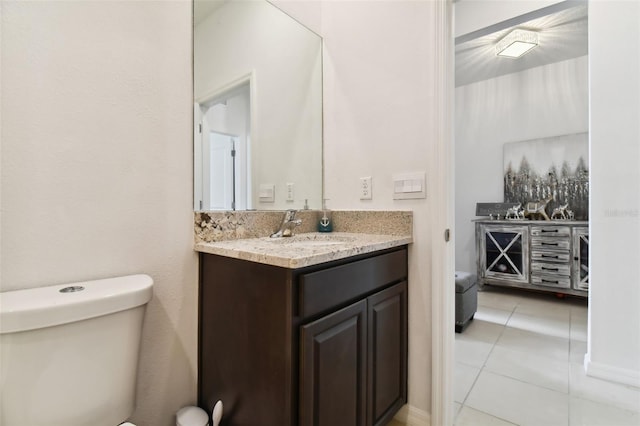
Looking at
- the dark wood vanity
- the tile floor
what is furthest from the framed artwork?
the dark wood vanity

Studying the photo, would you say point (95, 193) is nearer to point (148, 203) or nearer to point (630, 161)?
point (148, 203)

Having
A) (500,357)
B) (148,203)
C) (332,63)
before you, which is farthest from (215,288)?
(500,357)

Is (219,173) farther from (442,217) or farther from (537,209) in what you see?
(537,209)

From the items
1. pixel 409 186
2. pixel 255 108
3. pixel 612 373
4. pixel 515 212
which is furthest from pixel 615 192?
pixel 255 108

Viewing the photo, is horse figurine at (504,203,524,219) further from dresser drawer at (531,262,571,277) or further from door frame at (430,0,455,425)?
door frame at (430,0,455,425)

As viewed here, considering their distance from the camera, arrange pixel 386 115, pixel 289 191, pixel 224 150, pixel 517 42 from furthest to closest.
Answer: pixel 517 42 → pixel 289 191 → pixel 386 115 → pixel 224 150

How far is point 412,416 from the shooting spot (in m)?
1.44

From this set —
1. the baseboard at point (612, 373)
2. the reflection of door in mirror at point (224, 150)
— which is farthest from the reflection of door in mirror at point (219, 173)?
the baseboard at point (612, 373)

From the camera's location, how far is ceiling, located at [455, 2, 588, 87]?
8.30 ft

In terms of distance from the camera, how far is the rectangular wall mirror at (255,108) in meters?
1.29

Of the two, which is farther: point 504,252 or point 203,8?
point 504,252

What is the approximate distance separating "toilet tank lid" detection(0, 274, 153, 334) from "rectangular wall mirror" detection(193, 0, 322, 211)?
0.45 m

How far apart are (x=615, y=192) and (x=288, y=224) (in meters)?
1.91

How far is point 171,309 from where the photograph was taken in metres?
1.15
